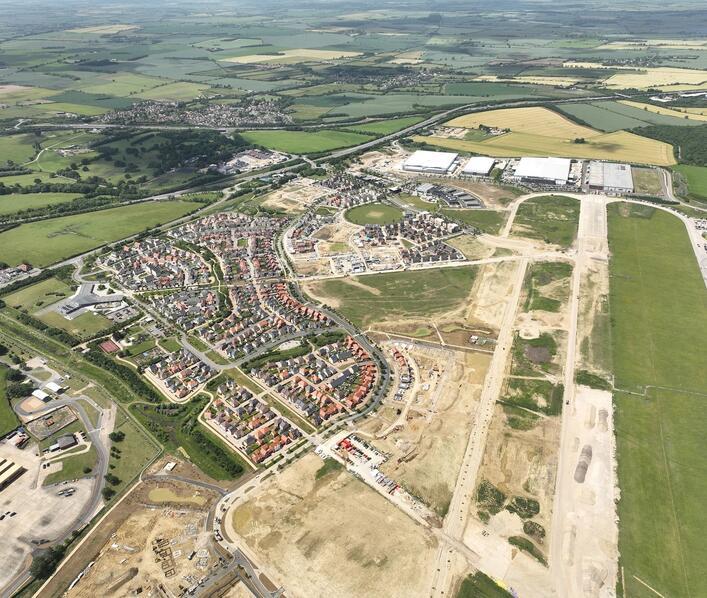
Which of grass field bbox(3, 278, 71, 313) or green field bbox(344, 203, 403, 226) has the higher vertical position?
green field bbox(344, 203, 403, 226)

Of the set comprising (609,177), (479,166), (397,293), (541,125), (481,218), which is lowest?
(397,293)

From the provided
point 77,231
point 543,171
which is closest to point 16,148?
point 77,231

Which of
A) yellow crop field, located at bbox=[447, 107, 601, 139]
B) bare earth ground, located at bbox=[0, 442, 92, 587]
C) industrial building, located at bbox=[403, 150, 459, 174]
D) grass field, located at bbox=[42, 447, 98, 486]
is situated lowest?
bare earth ground, located at bbox=[0, 442, 92, 587]

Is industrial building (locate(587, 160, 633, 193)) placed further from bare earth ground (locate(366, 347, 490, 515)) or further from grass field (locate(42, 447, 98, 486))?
grass field (locate(42, 447, 98, 486))

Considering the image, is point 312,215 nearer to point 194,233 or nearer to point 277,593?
point 194,233

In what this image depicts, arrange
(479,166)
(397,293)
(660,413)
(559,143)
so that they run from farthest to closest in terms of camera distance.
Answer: (559,143), (479,166), (397,293), (660,413)

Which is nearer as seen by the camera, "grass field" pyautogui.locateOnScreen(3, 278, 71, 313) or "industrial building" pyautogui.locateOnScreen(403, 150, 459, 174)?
"grass field" pyautogui.locateOnScreen(3, 278, 71, 313)

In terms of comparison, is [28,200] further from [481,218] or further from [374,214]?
[481,218]

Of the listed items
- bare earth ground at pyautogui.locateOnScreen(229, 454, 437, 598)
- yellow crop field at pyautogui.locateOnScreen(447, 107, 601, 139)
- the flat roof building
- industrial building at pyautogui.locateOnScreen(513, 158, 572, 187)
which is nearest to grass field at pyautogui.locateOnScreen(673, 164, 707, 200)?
industrial building at pyautogui.locateOnScreen(513, 158, 572, 187)
